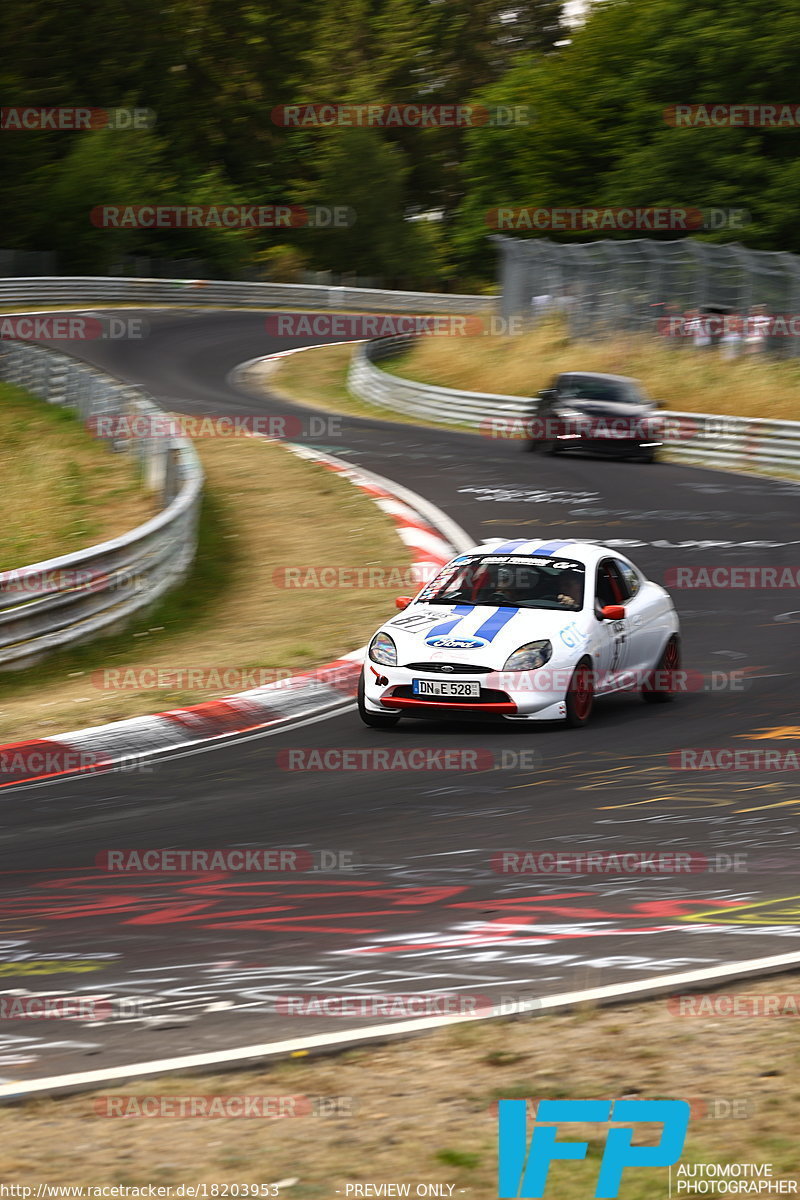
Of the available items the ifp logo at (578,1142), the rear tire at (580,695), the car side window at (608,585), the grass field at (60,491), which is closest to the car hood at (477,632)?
the rear tire at (580,695)

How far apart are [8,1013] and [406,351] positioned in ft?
128

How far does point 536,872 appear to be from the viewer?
7.49 meters

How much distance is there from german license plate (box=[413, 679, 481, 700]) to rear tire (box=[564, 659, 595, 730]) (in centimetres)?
65

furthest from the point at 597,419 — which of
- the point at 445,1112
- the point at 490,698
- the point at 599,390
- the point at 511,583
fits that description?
the point at 445,1112

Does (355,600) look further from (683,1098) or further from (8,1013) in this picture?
(683,1098)

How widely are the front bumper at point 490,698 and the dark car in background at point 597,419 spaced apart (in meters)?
16.4

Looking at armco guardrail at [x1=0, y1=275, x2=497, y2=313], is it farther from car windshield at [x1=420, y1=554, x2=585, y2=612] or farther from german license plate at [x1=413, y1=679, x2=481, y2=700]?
german license plate at [x1=413, y1=679, x2=481, y2=700]

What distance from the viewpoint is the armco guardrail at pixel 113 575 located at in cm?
1347

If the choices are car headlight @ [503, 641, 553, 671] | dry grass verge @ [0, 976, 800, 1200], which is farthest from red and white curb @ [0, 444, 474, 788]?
dry grass verge @ [0, 976, 800, 1200]

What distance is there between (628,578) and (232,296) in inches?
1846

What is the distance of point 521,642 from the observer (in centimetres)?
1118

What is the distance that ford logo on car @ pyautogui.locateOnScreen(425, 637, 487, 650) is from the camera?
11.2 metres

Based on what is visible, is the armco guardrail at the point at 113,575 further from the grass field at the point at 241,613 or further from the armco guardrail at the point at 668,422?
the armco guardrail at the point at 668,422

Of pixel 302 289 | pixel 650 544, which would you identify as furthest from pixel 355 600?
pixel 302 289
